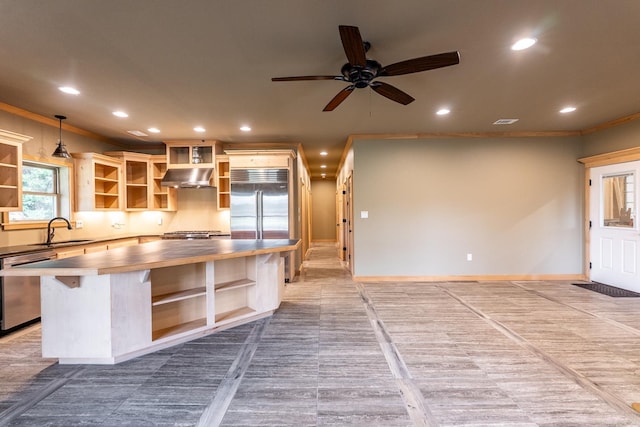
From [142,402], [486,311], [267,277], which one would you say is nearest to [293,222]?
[267,277]

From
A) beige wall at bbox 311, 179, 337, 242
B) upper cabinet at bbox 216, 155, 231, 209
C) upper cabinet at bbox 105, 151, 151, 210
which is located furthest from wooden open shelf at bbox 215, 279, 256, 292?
beige wall at bbox 311, 179, 337, 242

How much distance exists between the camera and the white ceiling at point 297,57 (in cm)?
205

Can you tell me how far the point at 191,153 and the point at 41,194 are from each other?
2325mm

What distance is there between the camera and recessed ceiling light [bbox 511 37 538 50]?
2.42 m

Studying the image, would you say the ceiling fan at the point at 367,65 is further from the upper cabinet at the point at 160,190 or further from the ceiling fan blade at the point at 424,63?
the upper cabinet at the point at 160,190

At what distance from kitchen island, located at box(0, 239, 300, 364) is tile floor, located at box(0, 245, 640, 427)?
153 mm

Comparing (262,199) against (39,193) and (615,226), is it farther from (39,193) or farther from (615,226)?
(615,226)

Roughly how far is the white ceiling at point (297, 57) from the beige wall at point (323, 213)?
24.9 feet

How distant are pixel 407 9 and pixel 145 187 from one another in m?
5.69

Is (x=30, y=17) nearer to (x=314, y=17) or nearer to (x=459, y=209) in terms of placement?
(x=314, y=17)

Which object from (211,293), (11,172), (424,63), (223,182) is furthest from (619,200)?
(11,172)

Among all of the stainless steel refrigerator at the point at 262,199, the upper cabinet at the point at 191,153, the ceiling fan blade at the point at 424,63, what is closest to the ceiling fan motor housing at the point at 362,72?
the ceiling fan blade at the point at 424,63

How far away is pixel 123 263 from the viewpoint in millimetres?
2412

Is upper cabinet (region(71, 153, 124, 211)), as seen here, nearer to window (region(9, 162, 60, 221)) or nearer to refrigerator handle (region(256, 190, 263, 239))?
window (region(9, 162, 60, 221))
